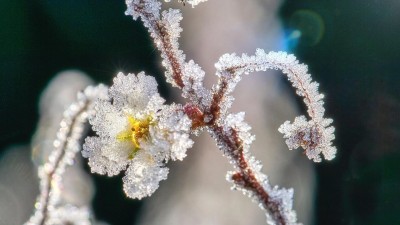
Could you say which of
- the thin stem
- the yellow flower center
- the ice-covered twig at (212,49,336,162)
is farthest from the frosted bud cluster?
the yellow flower center

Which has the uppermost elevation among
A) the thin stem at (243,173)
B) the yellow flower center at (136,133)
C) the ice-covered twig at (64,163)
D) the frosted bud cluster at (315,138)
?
the frosted bud cluster at (315,138)

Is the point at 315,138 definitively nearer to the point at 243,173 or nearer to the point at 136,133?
the point at 243,173

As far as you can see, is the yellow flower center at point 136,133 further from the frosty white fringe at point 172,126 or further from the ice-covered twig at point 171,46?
the ice-covered twig at point 171,46

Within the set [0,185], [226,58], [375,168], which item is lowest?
[226,58]

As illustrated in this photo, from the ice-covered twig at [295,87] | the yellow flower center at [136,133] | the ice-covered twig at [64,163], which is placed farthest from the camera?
the yellow flower center at [136,133]

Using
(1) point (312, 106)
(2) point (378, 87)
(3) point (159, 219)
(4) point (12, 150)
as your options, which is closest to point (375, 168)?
(2) point (378, 87)

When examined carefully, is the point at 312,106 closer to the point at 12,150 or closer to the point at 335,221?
the point at 335,221

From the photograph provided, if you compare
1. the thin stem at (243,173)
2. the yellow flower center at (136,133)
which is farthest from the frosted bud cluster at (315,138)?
the yellow flower center at (136,133)

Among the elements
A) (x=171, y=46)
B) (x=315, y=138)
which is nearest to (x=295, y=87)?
(x=315, y=138)
